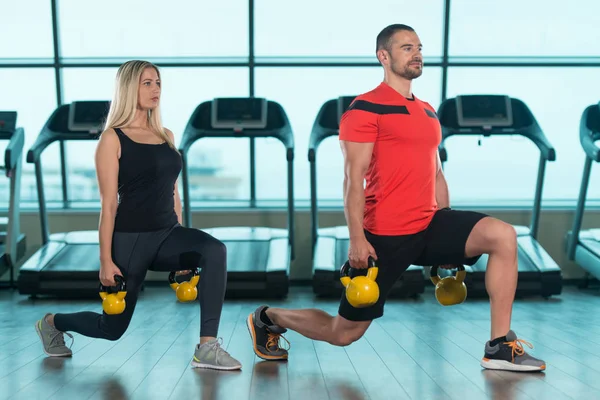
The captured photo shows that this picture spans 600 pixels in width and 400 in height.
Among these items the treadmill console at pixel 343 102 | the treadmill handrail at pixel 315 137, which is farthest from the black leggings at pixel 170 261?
the treadmill console at pixel 343 102

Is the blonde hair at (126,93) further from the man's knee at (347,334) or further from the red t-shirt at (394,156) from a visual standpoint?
the man's knee at (347,334)

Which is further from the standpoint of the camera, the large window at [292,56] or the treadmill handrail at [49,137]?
the large window at [292,56]

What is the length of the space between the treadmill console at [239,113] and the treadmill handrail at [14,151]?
159 centimetres

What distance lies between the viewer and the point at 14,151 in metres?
5.78

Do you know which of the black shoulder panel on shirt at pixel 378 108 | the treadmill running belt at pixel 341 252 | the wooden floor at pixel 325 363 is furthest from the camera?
the treadmill running belt at pixel 341 252

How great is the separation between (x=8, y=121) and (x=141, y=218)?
3237 mm

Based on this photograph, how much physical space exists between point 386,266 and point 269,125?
2.95 metres

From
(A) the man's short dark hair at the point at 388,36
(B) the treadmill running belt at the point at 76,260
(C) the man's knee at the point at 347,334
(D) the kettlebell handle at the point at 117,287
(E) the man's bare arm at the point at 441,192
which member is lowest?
(B) the treadmill running belt at the point at 76,260

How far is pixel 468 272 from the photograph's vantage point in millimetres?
5543

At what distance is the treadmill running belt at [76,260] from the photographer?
5.56 m

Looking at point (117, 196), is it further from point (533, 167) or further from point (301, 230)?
point (533, 167)

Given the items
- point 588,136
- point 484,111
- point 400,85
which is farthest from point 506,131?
point 400,85

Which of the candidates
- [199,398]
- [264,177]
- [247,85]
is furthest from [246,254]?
[199,398]

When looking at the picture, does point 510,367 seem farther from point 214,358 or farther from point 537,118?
point 537,118
